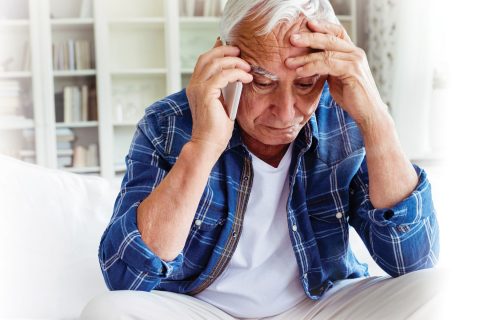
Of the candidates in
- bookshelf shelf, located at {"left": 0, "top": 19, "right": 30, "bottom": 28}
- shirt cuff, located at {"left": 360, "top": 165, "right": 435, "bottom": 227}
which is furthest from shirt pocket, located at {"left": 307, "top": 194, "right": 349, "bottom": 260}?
bookshelf shelf, located at {"left": 0, "top": 19, "right": 30, "bottom": 28}

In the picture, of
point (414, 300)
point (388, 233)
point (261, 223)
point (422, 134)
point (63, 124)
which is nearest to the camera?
point (414, 300)

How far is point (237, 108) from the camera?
1.21 meters

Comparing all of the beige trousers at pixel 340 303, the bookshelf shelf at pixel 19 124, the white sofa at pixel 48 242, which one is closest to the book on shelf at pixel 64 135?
the bookshelf shelf at pixel 19 124

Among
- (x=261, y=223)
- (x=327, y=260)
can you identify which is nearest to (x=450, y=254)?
(x=327, y=260)

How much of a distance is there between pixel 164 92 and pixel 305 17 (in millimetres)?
3817

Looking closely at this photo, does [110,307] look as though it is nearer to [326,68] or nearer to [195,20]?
[326,68]

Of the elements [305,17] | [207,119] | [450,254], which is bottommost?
[450,254]

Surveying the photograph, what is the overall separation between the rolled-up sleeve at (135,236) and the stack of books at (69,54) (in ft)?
11.8

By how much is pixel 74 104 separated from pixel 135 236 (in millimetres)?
3792

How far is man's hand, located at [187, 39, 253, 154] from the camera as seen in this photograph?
116 centimetres

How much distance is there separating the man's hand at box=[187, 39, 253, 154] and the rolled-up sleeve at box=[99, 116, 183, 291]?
0.39ft

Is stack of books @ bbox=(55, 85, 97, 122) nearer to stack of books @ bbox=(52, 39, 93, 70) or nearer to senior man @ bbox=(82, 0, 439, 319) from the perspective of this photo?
stack of books @ bbox=(52, 39, 93, 70)

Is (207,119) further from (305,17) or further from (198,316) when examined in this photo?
(198,316)

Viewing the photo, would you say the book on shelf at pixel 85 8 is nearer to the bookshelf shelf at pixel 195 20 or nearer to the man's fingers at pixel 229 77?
the bookshelf shelf at pixel 195 20
